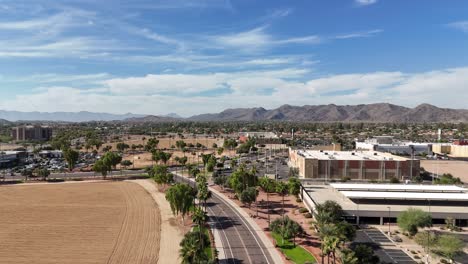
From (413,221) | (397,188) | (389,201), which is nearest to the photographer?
(413,221)

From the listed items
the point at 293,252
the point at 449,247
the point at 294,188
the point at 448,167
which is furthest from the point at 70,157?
the point at 448,167

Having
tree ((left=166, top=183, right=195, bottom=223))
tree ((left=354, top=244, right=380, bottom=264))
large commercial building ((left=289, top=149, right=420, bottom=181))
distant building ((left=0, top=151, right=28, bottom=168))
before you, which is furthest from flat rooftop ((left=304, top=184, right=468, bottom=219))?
distant building ((left=0, top=151, right=28, bottom=168))

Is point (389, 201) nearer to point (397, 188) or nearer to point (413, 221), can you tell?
point (397, 188)

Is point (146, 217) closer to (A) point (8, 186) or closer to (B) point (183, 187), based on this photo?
(B) point (183, 187)

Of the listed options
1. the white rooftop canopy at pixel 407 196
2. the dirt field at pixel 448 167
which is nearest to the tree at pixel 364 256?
the white rooftop canopy at pixel 407 196

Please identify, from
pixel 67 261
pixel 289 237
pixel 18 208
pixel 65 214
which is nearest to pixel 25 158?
pixel 18 208

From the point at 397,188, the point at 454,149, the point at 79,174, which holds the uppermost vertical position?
the point at 454,149

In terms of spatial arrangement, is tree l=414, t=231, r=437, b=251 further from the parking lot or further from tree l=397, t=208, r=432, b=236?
tree l=397, t=208, r=432, b=236
